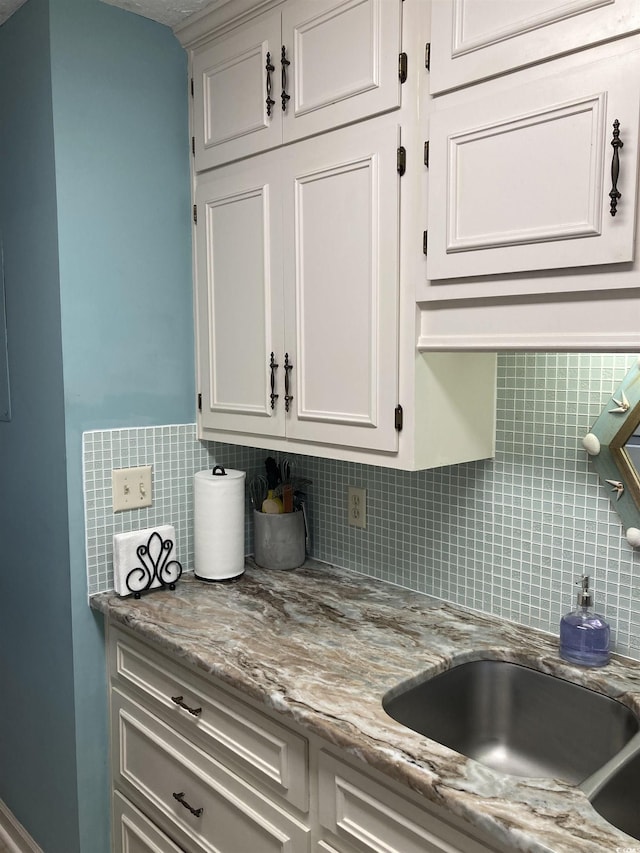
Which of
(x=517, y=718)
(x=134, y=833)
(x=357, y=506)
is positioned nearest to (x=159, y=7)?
(x=357, y=506)

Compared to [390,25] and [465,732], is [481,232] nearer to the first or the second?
[390,25]

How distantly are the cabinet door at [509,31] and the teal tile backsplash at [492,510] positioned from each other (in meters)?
0.61

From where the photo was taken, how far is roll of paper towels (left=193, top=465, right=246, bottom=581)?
198cm

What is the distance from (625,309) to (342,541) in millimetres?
1189

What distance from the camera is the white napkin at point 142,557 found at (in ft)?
6.12

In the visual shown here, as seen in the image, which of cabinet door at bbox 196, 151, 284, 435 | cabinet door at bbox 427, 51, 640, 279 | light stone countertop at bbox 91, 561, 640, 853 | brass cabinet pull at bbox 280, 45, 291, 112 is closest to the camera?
light stone countertop at bbox 91, 561, 640, 853

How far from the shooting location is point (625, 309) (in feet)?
3.79

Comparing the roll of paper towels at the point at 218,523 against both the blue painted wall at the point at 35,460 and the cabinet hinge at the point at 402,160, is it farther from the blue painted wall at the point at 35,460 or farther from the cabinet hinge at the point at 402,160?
the cabinet hinge at the point at 402,160

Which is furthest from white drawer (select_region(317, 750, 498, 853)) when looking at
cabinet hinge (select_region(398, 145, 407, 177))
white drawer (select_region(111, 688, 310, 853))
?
cabinet hinge (select_region(398, 145, 407, 177))

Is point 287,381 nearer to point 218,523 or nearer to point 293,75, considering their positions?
point 218,523

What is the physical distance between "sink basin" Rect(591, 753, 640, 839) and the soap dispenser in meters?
0.25

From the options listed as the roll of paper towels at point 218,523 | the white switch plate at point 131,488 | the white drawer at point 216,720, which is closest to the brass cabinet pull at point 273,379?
the roll of paper towels at point 218,523

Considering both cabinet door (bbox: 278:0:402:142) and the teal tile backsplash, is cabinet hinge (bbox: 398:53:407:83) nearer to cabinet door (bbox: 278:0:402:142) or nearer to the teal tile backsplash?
cabinet door (bbox: 278:0:402:142)

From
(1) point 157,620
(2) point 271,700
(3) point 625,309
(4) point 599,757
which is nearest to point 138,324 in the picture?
(1) point 157,620
